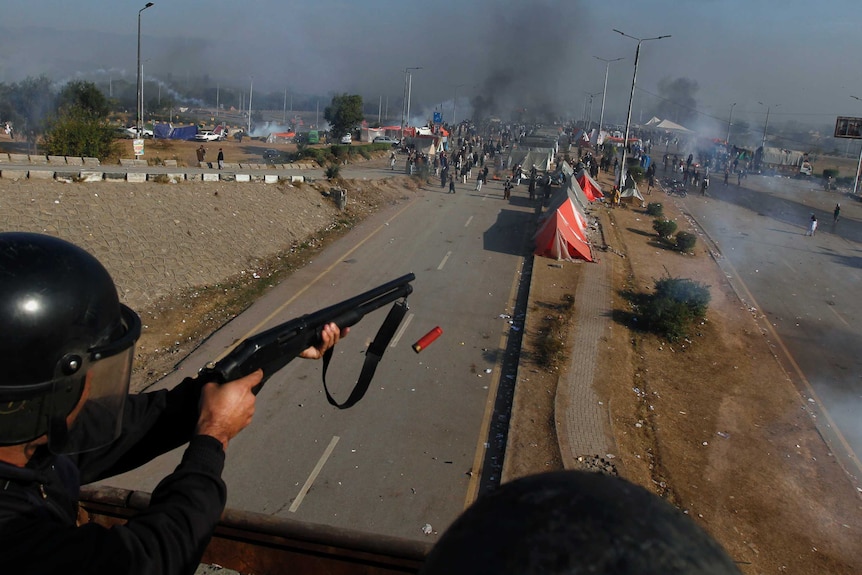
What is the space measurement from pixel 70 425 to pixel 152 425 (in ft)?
2.23

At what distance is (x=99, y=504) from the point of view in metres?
2.61

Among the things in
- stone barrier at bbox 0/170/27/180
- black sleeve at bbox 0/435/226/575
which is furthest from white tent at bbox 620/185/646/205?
black sleeve at bbox 0/435/226/575

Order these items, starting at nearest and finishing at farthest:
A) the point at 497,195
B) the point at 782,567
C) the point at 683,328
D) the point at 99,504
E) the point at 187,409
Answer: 1. the point at 187,409
2. the point at 99,504
3. the point at 782,567
4. the point at 683,328
5. the point at 497,195

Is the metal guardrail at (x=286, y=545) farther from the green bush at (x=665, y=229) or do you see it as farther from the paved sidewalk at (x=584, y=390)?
the green bush at (x=665, y=229)

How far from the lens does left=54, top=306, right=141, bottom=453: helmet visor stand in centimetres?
171

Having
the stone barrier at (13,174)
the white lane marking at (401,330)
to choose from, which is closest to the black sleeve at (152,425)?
the white lane marking at (401,330)

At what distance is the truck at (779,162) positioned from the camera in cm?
5694

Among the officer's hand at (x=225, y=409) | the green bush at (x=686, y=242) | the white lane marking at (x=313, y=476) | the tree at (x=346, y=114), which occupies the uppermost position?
the tree at (x=346, y=114)

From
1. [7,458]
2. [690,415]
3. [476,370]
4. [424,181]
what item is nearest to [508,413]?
[476,370]

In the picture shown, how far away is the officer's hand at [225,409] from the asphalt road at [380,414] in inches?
231

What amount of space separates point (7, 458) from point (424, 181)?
112ft

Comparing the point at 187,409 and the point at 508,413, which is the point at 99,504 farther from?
the point at 508,413

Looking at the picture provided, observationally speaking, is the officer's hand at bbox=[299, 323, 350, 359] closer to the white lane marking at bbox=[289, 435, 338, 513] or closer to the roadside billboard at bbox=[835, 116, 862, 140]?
the white lane marking at bbox=[289, 435, 338, 513]

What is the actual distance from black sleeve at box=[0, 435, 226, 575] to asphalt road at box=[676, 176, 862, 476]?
10.4 metres
